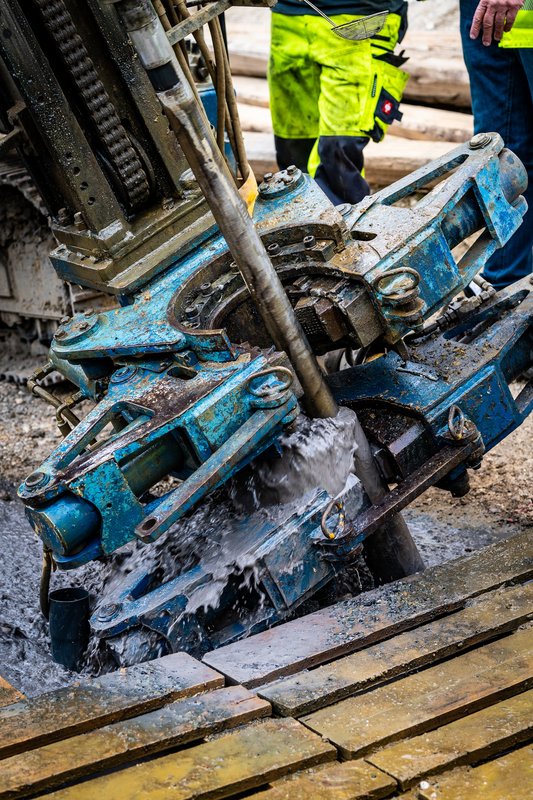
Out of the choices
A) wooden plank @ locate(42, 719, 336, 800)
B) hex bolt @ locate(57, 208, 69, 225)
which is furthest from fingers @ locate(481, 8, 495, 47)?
wooden plank @ locate(42, 719, 336, 800)

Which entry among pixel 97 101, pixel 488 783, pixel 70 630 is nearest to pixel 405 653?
pixel 488 783

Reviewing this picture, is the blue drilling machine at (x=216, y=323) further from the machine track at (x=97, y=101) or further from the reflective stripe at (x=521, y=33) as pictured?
the reflective stripe at (x=521, y=33)

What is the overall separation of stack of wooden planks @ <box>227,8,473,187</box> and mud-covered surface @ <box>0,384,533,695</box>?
109 inches

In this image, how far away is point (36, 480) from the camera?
10.4ft

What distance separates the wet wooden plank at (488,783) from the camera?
2371 mm

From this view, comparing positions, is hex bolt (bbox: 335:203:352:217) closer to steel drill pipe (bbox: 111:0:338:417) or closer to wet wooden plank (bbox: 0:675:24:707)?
steel drill pipe (bbox: 111:0:338:417)

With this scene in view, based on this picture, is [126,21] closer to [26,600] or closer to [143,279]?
[143,279]

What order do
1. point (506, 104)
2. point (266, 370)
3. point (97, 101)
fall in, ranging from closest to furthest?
point (266, 370) → point (97, 101) → point (506, 104)

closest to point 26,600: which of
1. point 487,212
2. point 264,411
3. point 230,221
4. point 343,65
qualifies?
point 264,411

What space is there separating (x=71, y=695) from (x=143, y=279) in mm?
1507

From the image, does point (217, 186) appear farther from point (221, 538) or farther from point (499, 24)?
point (499, 24)

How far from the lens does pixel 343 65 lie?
5.38 meters

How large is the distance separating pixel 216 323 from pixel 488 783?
5.78ft

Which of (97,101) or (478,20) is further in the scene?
(478,20)
